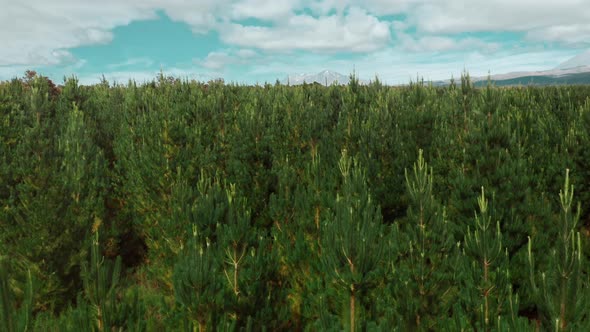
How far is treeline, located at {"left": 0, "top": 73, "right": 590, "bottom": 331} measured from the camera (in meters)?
4.57

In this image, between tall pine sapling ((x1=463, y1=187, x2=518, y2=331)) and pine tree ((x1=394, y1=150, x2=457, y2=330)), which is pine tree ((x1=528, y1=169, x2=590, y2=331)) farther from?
pine tree ((x1=394, y1=150, x2=457, y2=330))

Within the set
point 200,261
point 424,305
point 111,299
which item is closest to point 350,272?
point 200,261

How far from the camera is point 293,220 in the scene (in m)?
9.20

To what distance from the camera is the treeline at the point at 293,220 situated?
15.0ft

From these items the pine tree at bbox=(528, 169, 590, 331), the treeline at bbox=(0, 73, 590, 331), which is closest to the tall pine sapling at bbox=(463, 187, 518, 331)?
the treeline at bbox=(0, 73, 590, 331)

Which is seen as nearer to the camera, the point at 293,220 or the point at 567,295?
the point at 567,295

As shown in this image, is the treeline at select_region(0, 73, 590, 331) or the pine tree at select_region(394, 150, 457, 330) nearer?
the treeline at select_region(0, 73, 590, 331)

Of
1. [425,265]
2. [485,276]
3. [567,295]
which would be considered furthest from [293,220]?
[567,295]

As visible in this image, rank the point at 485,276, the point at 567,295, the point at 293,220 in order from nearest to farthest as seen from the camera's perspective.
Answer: the point at 567,295
the point at 485,276
the point at 293,220

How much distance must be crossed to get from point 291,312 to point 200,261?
4.08 m

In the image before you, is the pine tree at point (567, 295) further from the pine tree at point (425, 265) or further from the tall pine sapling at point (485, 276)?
the pine tree at point (425, 265)

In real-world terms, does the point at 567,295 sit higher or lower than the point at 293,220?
higher

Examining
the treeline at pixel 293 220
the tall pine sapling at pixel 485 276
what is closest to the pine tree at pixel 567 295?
the treeline at pixel 293 220

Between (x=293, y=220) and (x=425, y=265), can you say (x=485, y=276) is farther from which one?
(x=293, y=220)
